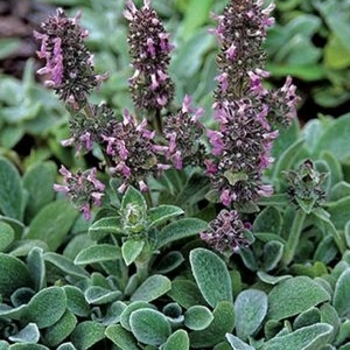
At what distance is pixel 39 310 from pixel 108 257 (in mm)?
181

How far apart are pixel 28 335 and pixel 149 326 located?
24 cm

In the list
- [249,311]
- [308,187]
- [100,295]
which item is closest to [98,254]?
[100,295]

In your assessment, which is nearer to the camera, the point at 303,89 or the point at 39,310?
the point at 39,310

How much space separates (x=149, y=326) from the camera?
1774 millimetres

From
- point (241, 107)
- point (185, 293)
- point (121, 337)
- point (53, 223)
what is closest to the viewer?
point (241, 107)

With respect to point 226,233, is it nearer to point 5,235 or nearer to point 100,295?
point 100,295

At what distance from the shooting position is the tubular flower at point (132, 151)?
1.73 metres

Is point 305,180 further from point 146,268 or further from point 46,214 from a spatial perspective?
point 46,214

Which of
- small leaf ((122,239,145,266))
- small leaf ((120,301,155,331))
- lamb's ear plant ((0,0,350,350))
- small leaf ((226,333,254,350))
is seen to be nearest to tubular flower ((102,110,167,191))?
lamb's ear plant ((0,0,350,350))

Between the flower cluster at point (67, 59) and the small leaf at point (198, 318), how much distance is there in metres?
0.47

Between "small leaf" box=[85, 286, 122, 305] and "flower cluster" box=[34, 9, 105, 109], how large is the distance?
387mm

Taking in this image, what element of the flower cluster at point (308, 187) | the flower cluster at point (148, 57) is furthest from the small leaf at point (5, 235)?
the flower cluster at point (308, 187)

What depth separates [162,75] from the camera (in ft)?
5.93

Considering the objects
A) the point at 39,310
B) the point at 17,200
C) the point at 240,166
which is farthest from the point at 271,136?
the point at 17,200
